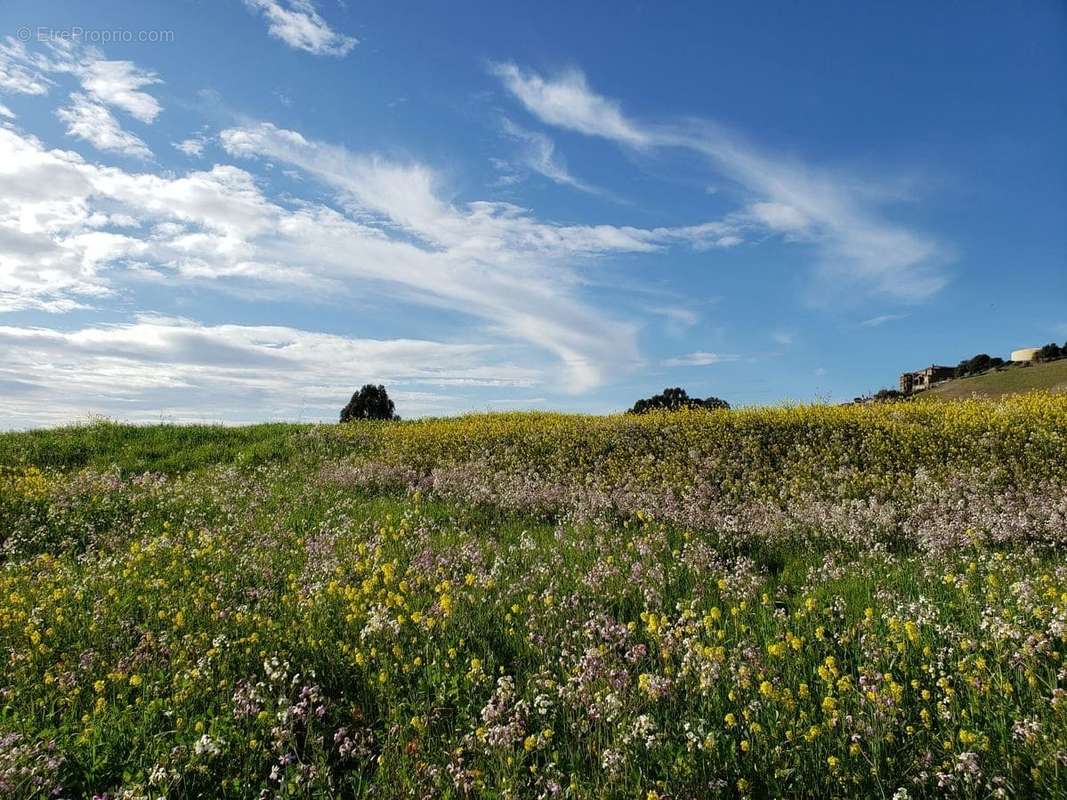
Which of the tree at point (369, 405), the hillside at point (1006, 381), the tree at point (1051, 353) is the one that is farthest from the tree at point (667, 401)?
the tree at point (1051, 353)

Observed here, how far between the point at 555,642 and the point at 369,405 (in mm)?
24991

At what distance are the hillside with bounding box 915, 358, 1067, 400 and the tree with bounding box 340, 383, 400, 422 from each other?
20.4m

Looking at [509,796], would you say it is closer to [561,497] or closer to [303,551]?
[303,551]

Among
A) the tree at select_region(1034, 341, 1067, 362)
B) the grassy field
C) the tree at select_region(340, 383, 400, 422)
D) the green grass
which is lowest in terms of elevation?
the grassy field

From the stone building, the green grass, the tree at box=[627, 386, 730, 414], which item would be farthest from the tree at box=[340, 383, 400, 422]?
the stone building

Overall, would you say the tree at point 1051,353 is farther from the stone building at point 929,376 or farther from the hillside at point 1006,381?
the stone building at point 929,376

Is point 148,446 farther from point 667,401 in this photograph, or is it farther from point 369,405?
point 667,401

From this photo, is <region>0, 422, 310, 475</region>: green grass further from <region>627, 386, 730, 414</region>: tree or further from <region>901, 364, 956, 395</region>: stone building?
<region>901, 364, 956, 395</region>: stone building

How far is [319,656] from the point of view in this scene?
5.55m

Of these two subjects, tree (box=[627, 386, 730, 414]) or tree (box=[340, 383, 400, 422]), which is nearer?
tree (box=[627, 386, 730, 414])

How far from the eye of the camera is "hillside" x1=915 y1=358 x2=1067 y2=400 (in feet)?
76.1

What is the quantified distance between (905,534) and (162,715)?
888 centimetres

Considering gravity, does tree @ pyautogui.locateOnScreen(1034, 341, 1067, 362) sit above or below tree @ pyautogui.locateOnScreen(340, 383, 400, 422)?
above

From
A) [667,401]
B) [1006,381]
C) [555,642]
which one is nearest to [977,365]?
[1006,381]
